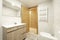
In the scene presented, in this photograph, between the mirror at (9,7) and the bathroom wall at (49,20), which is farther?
the bathroom wall at (49,20)

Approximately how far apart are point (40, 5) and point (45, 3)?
1.30ft

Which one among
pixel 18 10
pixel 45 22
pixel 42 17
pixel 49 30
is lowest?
pixel 49 30

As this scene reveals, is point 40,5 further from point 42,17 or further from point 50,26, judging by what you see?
point 50,26

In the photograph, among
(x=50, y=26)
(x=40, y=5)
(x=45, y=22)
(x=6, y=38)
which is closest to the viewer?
(x=6, y=38)

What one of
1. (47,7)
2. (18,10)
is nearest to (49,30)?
(47,7)

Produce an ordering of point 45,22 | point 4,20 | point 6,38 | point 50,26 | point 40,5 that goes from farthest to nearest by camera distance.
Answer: point 40,5 → point 45,22 → point 50,26 → point 4,20 → point 6,38

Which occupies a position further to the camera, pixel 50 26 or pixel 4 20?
A: pixel 50 26

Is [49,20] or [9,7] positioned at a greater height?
A: [9,7]

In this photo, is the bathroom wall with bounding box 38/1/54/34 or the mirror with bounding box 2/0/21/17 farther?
the bathroom wall with bounding box 38/1/54/34

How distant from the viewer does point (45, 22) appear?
3.73 m

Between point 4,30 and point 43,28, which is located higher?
point 4,30

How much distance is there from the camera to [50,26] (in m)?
3.49

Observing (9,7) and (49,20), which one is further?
(49,20)

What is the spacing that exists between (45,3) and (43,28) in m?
1.67
